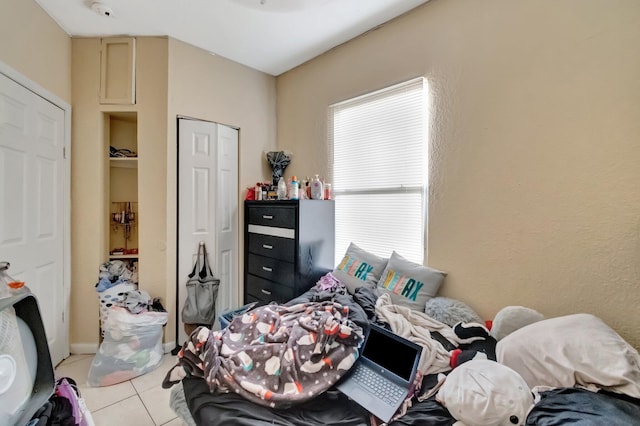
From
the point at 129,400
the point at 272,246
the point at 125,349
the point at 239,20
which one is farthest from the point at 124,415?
the point at 239,20

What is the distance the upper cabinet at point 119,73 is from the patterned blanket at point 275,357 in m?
2.25

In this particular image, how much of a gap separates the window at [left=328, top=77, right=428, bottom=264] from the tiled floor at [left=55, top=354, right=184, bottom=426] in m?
1.71

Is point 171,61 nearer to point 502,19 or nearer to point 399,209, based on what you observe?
point 399,209

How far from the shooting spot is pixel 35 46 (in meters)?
1.93

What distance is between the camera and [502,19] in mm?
1652

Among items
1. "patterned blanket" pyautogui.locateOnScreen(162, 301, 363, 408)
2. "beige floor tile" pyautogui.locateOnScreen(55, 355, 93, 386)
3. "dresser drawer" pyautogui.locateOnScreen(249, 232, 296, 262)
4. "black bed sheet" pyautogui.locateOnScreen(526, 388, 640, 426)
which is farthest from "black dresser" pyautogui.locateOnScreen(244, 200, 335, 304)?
"black bed sheet" pyautogui.locateOnScreen(526, 388, 640, 426)

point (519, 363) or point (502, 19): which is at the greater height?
point (502, 19)

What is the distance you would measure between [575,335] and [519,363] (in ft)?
0.81

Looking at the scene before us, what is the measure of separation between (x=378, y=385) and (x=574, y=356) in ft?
2.54

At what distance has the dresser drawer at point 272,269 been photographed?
232cm

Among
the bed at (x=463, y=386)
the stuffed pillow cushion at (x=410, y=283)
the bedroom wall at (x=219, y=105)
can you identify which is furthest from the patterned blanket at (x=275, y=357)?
the bedroom wall at (x=219, y=105)

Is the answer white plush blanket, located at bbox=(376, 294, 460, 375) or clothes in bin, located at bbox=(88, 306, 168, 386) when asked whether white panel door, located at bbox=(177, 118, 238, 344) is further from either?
white plush blanket, located at bbox=(376, 294, 460, 375)

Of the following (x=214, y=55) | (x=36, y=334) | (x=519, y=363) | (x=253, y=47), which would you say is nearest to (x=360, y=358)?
(x=519, y=363)

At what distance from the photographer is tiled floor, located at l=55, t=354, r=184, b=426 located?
168cm
